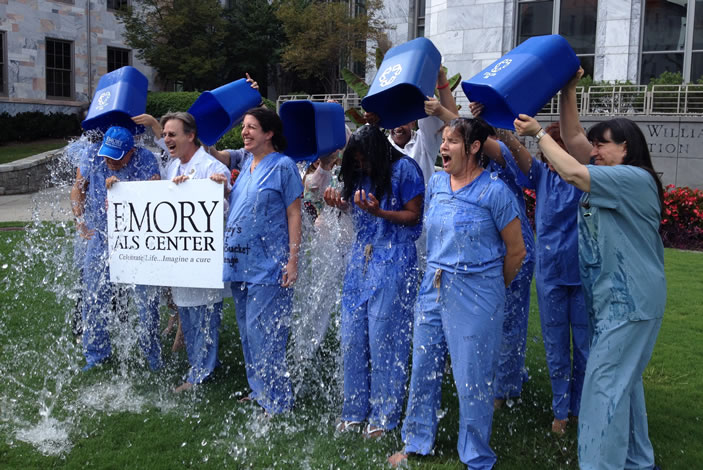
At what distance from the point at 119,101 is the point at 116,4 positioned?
26959 millimetres

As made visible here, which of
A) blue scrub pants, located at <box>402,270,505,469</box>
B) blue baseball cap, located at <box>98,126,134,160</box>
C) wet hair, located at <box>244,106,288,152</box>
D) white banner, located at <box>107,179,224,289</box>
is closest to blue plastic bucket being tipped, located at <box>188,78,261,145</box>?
wet hair, located at <box>244,106,288,152</box>

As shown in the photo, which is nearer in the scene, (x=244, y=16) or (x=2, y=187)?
(x=2, y=187)

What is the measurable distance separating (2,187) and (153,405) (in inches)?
581

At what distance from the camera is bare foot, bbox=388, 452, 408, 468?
3713 mm

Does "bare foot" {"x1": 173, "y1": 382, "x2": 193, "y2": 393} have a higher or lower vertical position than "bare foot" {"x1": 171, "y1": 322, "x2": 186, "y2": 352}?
lower

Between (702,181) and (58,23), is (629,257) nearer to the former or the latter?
(702,181)

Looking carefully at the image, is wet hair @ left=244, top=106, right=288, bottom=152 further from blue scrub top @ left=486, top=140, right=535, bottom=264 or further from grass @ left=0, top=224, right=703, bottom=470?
grass @ left=0, top=224, right=703, bottom=470

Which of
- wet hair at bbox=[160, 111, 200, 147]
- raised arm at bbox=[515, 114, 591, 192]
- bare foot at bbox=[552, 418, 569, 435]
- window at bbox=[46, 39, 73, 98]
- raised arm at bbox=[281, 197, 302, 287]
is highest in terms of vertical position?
window at bbox=[46, 39, 73, 98]

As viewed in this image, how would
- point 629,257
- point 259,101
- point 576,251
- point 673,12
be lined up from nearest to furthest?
point 629,257 → point 576,251 → point 259,101 → point 673,12

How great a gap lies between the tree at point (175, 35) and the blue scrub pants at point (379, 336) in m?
26.3

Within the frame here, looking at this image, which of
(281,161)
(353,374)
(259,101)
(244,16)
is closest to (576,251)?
(353,374)

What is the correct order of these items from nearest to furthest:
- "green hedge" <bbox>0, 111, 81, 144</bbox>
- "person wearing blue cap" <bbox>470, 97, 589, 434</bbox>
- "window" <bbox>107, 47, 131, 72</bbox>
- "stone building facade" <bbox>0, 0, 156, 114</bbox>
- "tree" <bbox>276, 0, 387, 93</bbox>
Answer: "person wearing blue cap" <bbox>470, 97, 589, 434</bbox> → "green hedge" <bbox>0, 111, 81, 144</bbox> → "stone building facade" <bbox>0, 0, 156, 114</bbox> → "tree" <bbox>276, 0, 387, 93</bbox> → "window" <bbox>107, 47, 131, 72</bbox>

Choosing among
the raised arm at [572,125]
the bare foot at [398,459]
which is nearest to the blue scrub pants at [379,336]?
the bare foot at [398,459]

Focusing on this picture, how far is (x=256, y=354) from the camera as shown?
14.7 feet
